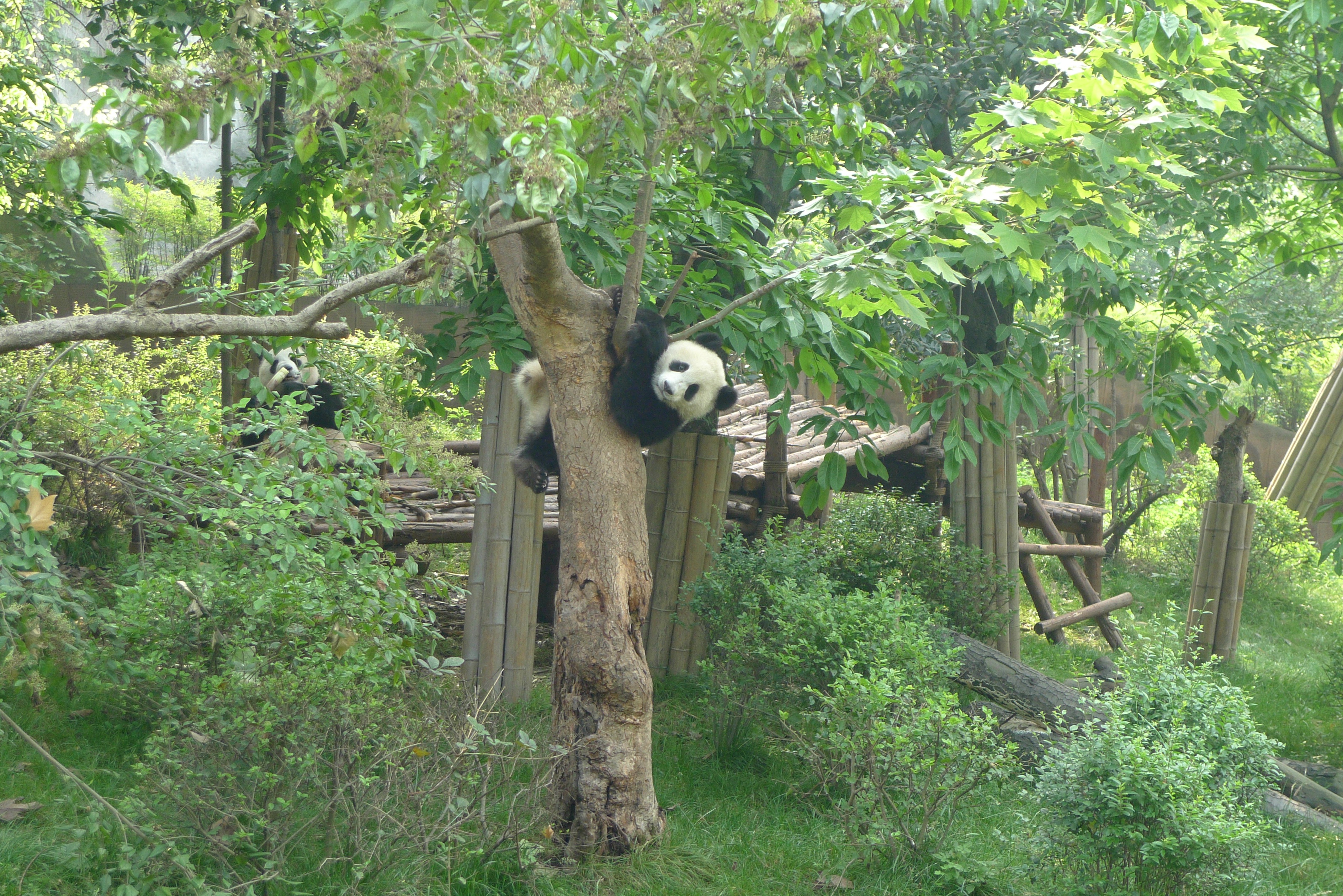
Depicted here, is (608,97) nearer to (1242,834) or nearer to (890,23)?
(890,23)

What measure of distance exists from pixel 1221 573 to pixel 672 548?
3.67m

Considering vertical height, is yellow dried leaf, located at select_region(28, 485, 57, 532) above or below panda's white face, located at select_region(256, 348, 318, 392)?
below

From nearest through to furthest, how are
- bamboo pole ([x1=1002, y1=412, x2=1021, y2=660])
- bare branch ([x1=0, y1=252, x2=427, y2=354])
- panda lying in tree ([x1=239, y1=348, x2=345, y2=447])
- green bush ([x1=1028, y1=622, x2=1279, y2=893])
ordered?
1. bare branch ([x1=0, y1=252, x2=427, y2=354])
2. green bush ([x1=1028, y1=622, x2=1279, y2=893])
3. panda lying in tree ([x1=239, y1=348, x2=345, y2=447])
4. bamboo pole ([x1=1002, y1=412, x2=1021, y2=660])

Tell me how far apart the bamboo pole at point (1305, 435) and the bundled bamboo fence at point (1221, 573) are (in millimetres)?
4708

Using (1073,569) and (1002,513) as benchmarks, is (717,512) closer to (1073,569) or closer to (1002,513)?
(1002,513)

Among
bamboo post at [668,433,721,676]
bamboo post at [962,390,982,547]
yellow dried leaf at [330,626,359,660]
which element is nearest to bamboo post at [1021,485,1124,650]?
bamboo post at [962,390,982,547]

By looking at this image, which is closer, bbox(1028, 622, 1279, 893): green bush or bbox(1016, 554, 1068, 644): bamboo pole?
bbox(1028, 622, 1279, 893): green bush

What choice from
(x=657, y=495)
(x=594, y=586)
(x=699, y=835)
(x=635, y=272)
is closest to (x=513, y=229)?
(x=635, y=272)

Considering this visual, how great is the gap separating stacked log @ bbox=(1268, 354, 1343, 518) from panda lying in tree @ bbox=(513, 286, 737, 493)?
27.2 ft

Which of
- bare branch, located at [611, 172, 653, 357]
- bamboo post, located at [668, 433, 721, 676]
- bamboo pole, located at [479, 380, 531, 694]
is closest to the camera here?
bare branch, located at [611, 172, 653, 357]

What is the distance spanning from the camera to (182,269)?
219cm

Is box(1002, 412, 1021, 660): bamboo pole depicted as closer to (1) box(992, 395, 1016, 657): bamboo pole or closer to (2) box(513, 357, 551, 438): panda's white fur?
(1) box(992, 395, 1016, 657): bamboo pole

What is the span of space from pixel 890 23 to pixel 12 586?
2439 millimetres

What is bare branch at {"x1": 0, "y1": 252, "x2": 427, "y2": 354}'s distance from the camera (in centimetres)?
196
